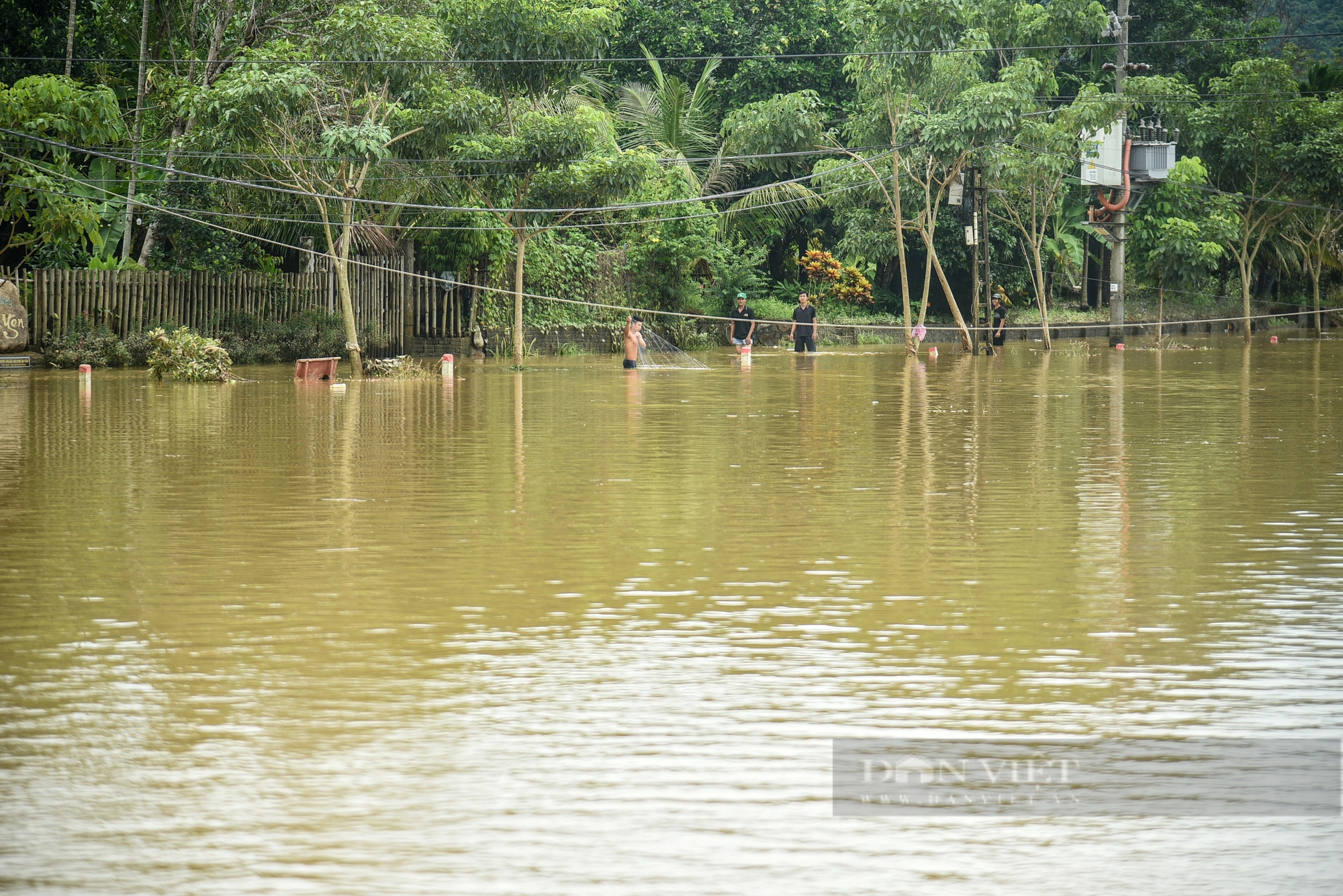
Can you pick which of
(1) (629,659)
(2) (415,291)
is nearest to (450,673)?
(1) (629,659)

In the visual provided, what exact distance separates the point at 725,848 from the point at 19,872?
1.75 m

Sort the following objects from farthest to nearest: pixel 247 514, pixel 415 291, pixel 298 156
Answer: pixel 415 291, pixel 298 156, pixel 247 514

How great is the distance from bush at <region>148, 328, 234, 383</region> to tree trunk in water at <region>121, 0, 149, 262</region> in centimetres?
597

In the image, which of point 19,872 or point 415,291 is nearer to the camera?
point 19,872

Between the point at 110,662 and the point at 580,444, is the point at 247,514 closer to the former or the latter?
the point at 110,662

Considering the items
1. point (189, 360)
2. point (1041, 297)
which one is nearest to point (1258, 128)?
point (1041, 297)

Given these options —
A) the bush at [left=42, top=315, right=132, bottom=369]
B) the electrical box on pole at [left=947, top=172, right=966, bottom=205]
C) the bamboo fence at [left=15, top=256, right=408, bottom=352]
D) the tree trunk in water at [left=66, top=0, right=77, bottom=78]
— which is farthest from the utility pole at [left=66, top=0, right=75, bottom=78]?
the electrical box on pole at [left=947, top=172, right=966, bottom=205]

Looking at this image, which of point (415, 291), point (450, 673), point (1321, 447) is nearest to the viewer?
point (450, 673)

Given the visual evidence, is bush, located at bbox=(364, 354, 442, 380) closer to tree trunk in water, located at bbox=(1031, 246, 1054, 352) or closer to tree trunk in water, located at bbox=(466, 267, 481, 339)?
tree trunk in water, located at bbox=(466, 267, 481, 339)

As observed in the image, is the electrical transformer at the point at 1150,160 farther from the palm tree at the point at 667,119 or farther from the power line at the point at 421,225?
the palm tree at the point at 667,119

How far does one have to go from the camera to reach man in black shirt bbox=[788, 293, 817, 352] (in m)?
34.7

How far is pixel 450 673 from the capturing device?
568cm

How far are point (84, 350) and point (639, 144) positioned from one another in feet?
62.9

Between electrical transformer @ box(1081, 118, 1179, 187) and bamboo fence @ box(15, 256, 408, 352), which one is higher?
electrical transformer @ box(1081, 118, 1179, 187)
